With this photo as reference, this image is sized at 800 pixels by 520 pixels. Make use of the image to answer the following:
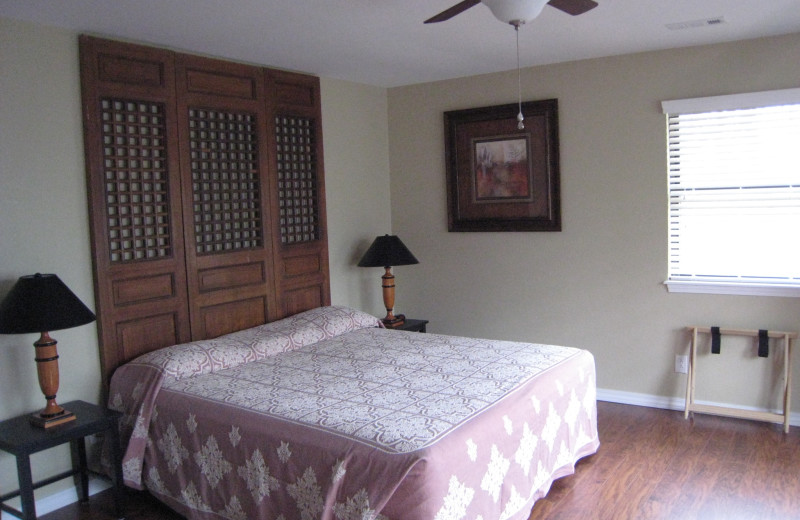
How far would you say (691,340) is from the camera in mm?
4051

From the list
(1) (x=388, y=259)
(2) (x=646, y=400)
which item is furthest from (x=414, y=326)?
(2) (x=646, y=400)

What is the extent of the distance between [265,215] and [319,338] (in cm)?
85

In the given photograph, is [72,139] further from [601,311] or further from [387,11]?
[601,311]

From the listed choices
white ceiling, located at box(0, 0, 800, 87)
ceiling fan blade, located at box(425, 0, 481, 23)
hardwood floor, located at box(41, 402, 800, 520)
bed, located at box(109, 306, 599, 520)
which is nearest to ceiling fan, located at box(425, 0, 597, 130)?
ceiling fan blade, located at box(425, 0, 481, 23)

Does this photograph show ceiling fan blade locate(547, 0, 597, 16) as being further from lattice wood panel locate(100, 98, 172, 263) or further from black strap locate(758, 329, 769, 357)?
black strap locate(758, 329, 769, 357)

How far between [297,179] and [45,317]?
1999 millimetres

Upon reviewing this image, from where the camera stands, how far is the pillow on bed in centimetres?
317

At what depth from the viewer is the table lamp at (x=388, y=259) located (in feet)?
15.0

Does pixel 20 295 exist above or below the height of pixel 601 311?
above

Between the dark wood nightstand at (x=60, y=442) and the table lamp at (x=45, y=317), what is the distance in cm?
8

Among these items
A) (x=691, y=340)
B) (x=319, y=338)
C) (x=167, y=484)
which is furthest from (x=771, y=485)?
(x=167, y=484)

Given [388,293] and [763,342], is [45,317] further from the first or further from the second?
[763,342]

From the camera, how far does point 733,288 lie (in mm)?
3918

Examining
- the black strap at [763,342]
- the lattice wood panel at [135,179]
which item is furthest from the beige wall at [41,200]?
the black strap at [763,342]
